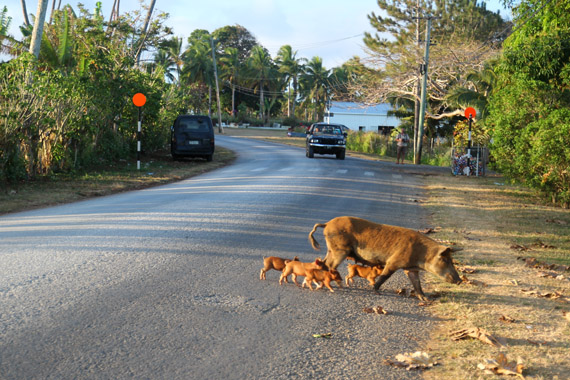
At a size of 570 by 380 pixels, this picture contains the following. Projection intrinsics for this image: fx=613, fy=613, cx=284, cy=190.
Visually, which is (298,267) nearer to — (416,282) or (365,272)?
(365,272)

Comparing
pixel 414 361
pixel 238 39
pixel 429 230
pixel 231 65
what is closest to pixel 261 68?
pixel 231 65

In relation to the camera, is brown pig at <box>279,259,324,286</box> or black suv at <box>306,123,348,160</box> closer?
brown pig at <box>279,259,324,286</box>

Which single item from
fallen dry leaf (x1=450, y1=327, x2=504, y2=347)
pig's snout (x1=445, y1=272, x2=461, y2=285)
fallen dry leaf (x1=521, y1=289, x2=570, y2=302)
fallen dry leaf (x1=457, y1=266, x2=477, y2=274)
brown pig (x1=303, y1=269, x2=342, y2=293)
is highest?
pig's snout (x1=445, y1=272, x2=461, y2=285)

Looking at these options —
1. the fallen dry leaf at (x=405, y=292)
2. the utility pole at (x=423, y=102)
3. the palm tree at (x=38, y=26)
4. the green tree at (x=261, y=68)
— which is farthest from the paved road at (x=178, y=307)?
the green tree at (x=261, y=68)

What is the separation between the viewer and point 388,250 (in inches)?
240

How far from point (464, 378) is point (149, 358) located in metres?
2.19

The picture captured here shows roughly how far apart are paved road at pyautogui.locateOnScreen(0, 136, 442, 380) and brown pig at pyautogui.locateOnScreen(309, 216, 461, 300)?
37cm

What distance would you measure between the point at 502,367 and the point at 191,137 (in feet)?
77.0

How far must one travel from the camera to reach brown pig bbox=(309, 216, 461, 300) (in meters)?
6.01

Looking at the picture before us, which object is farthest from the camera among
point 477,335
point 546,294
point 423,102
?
point 423,102

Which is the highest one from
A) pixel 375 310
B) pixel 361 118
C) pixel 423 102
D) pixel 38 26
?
pixel 38 26

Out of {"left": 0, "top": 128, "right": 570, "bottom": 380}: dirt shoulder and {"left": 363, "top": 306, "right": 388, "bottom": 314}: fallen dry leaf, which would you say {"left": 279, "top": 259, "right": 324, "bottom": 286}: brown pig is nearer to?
{"left": 363, "top": 306, "right": 388, "bottom": 314}: fallen dry leaf

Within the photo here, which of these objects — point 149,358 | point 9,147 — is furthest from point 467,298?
point 9,147

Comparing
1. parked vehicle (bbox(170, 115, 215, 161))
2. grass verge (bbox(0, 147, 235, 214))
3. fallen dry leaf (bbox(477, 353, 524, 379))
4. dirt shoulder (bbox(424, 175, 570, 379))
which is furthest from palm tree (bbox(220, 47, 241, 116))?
fallen dry leaf (bbox(477, 353, 524, 379))
